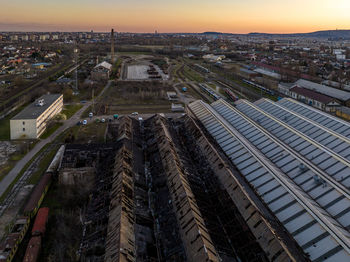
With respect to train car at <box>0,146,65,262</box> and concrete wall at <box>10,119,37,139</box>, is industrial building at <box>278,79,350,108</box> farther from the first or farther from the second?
concrete wall at <box>10,119,37,139</box>

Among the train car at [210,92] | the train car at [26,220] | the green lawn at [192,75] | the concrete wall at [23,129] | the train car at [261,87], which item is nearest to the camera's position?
the train car at [26,220]

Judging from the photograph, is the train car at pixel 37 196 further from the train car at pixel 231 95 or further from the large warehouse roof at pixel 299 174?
the train car at pixel 231 95

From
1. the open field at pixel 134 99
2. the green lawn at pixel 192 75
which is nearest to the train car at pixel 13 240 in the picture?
the open field at pixel 134 99

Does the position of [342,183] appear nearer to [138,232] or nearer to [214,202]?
[214,202]

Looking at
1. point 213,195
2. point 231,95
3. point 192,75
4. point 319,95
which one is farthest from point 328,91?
point 213,195

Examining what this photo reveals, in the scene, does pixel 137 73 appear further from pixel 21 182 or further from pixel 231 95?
pixel 21 182

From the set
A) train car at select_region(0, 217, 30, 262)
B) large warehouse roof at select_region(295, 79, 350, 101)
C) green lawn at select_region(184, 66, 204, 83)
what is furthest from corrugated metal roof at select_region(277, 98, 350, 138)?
green lawn at select_region(184, 66, 204, 83)
